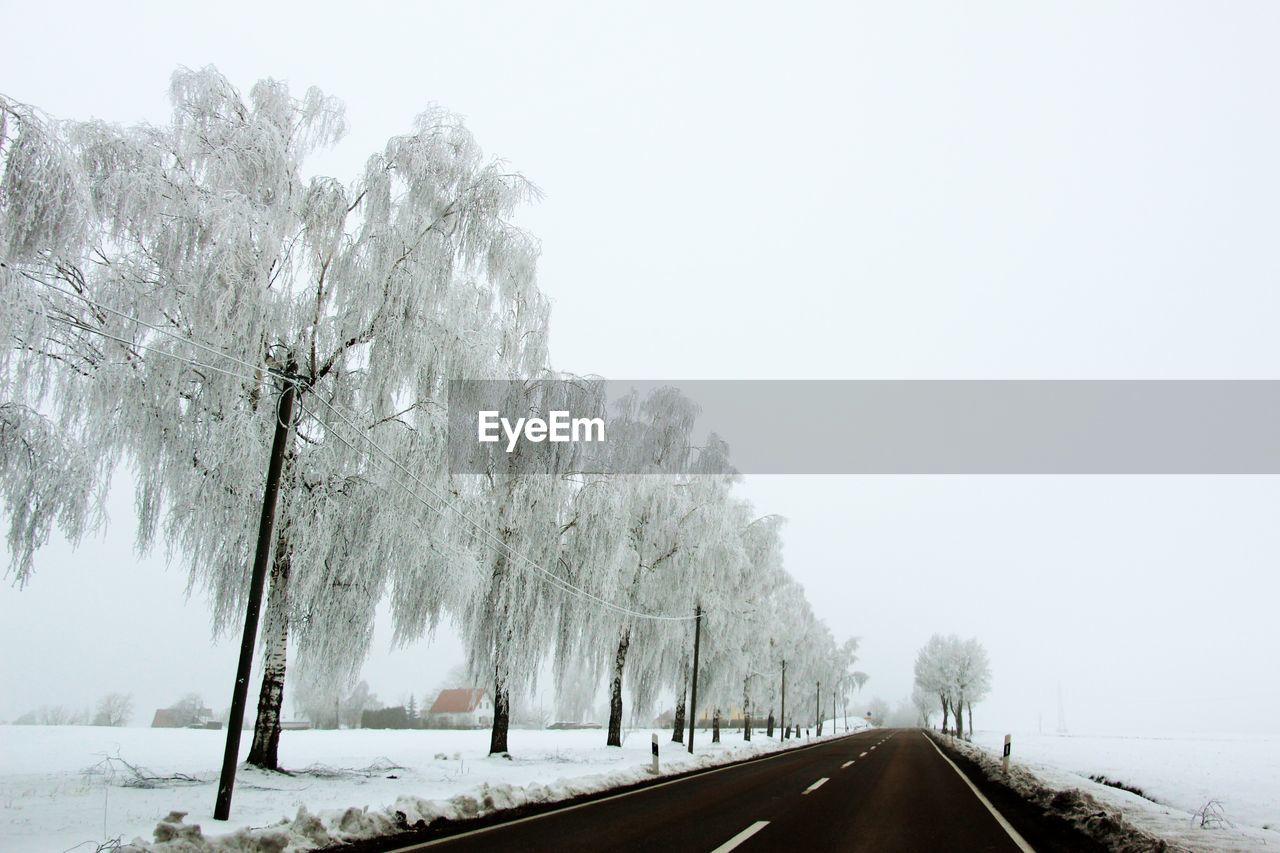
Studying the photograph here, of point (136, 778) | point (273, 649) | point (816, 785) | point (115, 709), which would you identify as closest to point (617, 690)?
point (816, 785)

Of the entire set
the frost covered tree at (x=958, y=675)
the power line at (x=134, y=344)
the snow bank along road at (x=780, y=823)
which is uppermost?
the power line at (x=134, y=344)

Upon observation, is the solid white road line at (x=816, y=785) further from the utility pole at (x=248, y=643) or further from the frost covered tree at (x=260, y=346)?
the utility pole at (x=248, y=643)

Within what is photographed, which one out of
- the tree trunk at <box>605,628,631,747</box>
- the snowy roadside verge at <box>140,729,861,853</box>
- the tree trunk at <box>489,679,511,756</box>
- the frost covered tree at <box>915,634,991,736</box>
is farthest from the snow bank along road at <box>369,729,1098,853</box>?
the frost covered tree at <box>915,634,991,736</box>

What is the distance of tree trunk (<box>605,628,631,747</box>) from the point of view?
24156mm

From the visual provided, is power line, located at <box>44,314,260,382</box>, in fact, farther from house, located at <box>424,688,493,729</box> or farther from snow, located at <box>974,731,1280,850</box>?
house, located at <box>424,688,493,729</box>

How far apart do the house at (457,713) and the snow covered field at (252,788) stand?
47.4 metres

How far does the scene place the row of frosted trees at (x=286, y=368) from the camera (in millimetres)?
9164

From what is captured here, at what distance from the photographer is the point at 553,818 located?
9.56 metres

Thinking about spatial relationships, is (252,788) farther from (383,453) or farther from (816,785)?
(816,785)

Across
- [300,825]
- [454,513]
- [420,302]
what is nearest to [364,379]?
[420,302]

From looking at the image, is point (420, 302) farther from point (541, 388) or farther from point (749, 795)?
point (749, 795)

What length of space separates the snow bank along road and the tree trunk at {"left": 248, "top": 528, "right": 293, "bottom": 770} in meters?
5.59

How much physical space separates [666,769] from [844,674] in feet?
252

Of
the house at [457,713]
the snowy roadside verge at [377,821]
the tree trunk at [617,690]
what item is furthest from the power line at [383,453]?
the house at [457,713]
